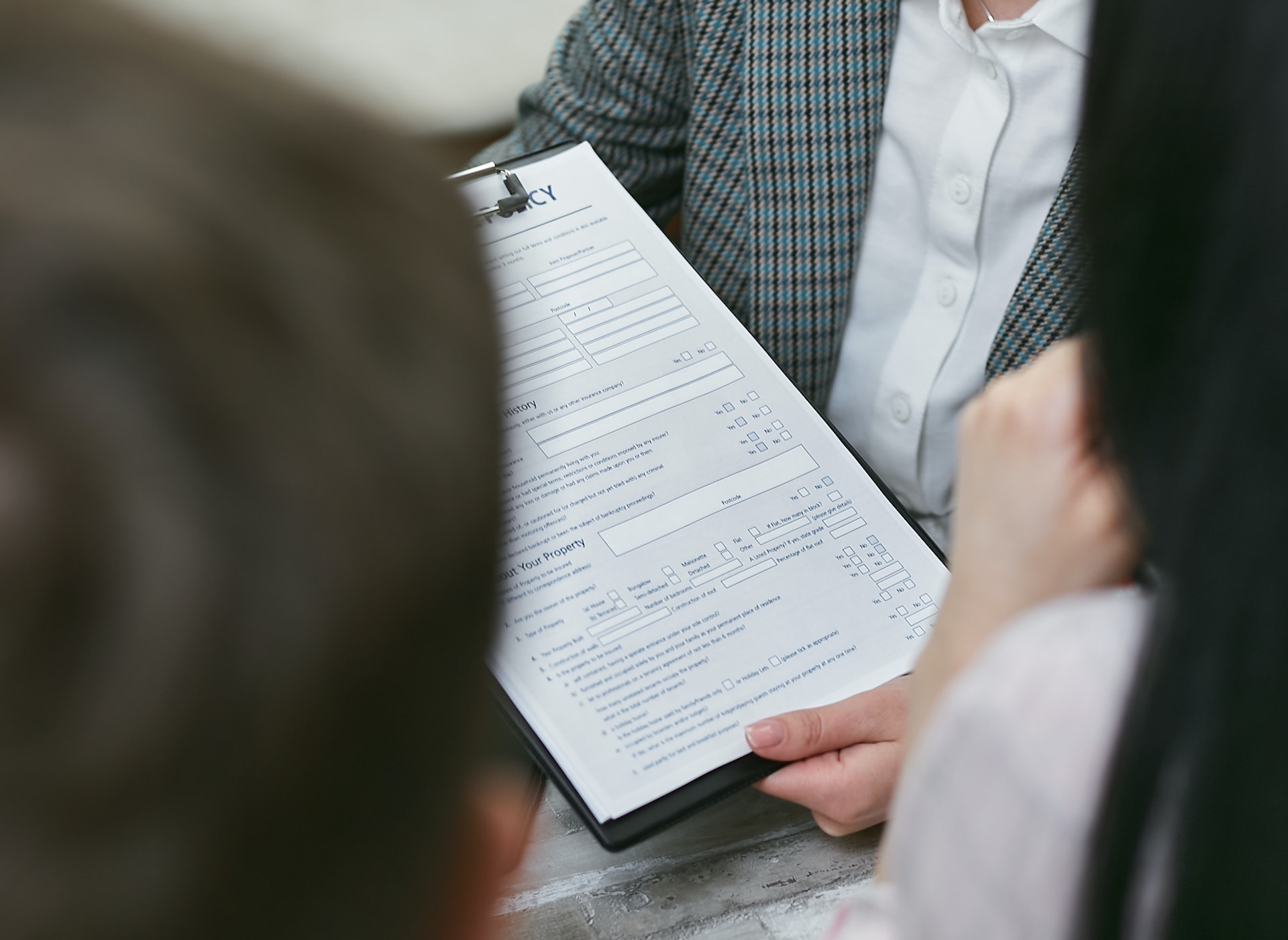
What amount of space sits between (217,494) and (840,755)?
0.39m

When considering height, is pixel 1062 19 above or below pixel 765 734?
above

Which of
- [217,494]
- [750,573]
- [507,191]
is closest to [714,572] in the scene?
[750,573]

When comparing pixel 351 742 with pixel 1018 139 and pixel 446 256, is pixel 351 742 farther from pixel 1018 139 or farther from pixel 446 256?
pixel 1018 139

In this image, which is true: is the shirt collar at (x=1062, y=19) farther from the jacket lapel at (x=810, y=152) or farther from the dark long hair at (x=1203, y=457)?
the dark long hair at (x=1203, y=457)

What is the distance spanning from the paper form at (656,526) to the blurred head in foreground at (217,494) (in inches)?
10.0

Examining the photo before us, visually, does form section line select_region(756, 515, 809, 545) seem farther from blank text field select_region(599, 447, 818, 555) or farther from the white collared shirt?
the white collared shirt

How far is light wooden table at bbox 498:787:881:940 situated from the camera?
0.49 m

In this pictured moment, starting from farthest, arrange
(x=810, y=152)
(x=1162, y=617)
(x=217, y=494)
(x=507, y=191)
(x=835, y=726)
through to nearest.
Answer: (x=810, y=152), (x=507, y=191), (x=835, y=726), (x=1162, y=617), (x=217, y=494)

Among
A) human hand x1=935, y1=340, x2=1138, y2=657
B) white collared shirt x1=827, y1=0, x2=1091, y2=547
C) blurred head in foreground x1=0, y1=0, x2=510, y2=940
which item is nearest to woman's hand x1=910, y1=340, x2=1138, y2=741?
human hand x1=935, y1=340, x2=1138, y2=657

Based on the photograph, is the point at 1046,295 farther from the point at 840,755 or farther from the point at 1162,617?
the point at 1162,617

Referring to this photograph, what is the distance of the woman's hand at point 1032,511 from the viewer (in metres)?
0.39

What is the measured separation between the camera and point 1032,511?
0.39 metres

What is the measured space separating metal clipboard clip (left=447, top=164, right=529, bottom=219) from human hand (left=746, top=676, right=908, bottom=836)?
1.05ft

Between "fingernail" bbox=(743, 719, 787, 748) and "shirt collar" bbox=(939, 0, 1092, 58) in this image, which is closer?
"fingernail" bbox=(743, 719, 787, 748)
